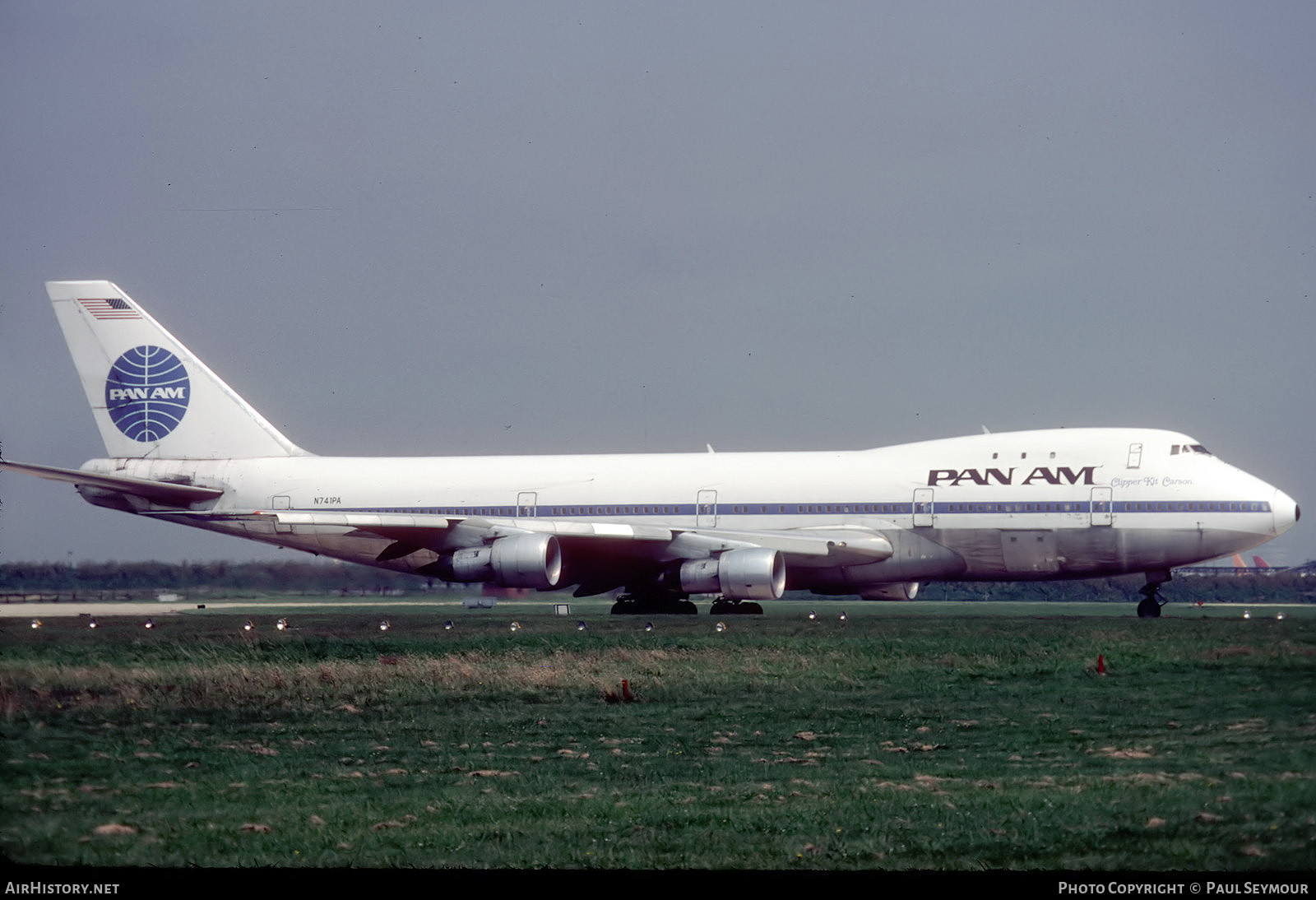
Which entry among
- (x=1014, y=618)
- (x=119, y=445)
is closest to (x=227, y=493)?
(x=119, y=445)

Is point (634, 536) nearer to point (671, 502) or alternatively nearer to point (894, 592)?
point (671, 502)

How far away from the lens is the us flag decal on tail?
4672 centimetres

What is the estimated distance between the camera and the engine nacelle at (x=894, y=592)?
42625 millimetres

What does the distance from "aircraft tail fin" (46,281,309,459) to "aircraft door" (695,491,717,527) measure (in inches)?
597

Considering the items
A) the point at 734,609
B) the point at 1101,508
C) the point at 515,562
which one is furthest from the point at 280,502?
the point at 1101,508

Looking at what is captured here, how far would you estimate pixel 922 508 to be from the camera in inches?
1569

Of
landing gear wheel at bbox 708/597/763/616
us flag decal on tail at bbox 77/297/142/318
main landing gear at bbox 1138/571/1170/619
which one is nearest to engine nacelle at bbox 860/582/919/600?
landing gear wheel at bbox 708/597/763/616

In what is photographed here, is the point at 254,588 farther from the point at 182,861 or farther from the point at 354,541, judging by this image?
the point at 182,861

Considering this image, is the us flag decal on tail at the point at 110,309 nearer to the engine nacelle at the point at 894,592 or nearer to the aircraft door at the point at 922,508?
the engine nacelle at the point at 894,592

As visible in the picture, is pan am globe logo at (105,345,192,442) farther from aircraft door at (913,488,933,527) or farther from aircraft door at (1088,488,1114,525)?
aircraft door at (1088,488,1114,525)

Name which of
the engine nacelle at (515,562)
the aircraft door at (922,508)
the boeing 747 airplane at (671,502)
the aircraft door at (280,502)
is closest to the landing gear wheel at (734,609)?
the boeing 747 airplane at (671,502)

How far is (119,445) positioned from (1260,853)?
44273 mm

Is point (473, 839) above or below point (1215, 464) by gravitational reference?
below

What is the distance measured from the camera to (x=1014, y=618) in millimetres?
35156
